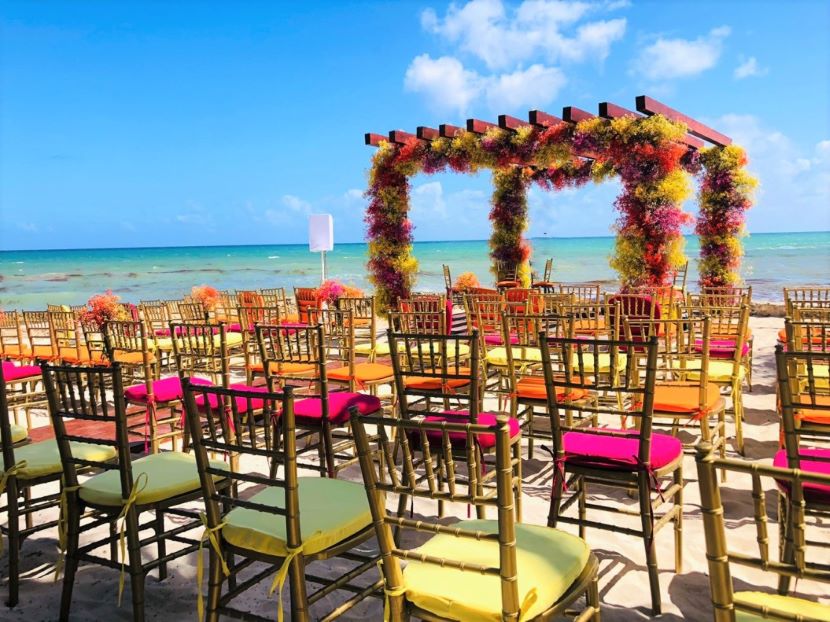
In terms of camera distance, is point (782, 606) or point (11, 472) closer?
point (782, 606)

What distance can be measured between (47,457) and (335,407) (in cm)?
126

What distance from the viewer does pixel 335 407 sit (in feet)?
10.5

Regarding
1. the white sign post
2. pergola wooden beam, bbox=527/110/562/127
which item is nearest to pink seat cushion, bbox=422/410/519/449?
pergola wooden beam, bbox=527/110/562/127

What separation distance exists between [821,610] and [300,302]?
8.59m

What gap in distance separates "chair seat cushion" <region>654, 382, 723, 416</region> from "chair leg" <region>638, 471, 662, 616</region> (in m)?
0.95

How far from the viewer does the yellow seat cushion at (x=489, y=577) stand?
147 cm

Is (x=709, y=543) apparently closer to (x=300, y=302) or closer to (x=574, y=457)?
(x=574, y=457)

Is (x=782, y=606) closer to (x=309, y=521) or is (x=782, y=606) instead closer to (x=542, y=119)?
(x=309, y=521)

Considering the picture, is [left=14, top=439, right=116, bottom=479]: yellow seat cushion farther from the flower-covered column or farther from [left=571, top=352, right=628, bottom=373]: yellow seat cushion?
the flower-covered column

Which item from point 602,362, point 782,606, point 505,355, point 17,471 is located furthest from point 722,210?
point 17,471

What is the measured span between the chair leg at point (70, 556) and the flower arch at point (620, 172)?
26.8ft

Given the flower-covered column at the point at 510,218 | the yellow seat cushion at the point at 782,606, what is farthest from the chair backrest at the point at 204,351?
the flower-covered column at the point at 510,218

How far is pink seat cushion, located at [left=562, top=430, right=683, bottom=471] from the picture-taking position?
7.57 ft

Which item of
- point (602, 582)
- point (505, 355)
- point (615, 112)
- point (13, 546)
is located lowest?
point (602, 582)
